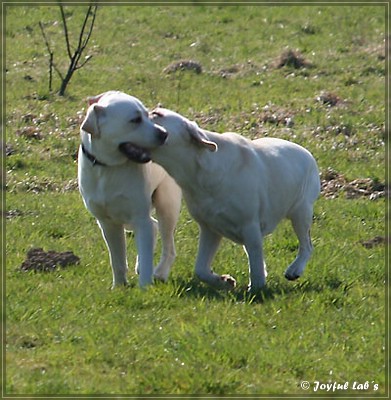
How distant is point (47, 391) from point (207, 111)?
37.6 ft

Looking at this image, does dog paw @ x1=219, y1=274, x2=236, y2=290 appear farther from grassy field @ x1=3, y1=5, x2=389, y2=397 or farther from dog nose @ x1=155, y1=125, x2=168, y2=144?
dog nose @ x1=155, y1=125, x2=168, y2=144

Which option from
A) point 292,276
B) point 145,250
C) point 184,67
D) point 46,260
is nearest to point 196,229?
point 46,260

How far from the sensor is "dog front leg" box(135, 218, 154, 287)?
9.23 metres

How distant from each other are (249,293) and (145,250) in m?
0.85

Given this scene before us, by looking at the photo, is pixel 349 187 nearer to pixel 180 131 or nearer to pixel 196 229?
pixel 196 229

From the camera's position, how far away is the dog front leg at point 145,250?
9234mm

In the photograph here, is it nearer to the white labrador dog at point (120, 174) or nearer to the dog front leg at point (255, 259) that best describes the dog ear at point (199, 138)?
the white labrador dog at point (120, 174)

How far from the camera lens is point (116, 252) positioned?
373 inches

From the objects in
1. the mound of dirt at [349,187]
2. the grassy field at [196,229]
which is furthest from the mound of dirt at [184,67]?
the mound of dirt at [349,187]

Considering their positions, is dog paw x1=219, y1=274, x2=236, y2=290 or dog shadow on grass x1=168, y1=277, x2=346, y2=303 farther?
dog paw x1=219, y1=274, x2=236, y2=290

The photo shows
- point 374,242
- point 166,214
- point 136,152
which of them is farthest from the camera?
point 374,242

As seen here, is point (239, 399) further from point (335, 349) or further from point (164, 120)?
point (164, 120)

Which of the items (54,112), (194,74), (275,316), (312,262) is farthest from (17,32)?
(275,316)

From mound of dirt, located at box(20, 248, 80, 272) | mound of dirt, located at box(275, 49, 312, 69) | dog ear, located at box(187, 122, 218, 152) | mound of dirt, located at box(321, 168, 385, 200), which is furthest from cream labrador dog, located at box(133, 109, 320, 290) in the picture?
mound of dirt, located at box(275, 49, 312, 69)
